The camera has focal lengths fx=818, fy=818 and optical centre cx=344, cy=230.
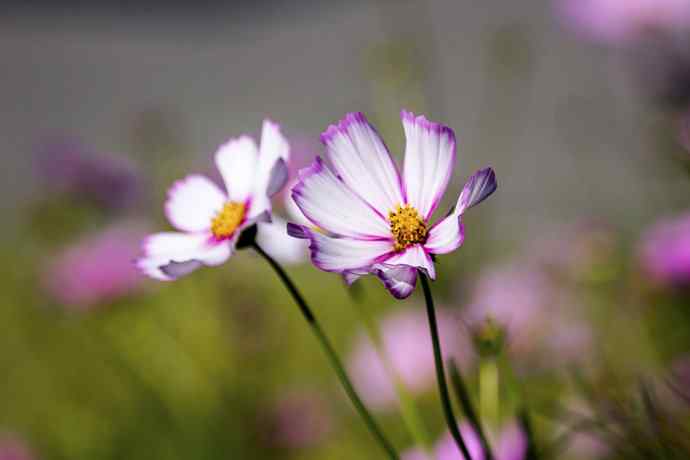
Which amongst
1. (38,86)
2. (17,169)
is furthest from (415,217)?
(38,86)

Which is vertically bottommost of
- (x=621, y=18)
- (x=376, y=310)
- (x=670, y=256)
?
(x=376, y=310)

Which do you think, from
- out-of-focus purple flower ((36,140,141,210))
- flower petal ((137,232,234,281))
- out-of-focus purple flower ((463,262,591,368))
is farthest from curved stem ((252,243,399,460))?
out-of-focus purple flower ((36,140,141,210))

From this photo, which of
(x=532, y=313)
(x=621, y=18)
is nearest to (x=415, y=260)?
(x=532, y=313)

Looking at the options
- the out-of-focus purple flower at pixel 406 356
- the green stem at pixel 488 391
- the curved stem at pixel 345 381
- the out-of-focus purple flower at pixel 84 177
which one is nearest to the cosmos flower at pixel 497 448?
the green stem at pixel 488 391

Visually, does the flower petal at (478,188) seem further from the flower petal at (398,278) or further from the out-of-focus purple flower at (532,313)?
the out-of-focus purple flower at (532,313)

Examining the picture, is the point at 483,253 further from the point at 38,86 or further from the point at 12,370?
the point at 38,86

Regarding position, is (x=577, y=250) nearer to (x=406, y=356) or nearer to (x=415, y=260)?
(x=406, y=356)
